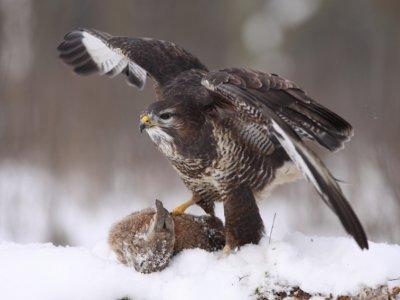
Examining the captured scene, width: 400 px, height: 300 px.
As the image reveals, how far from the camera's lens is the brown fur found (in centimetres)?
438

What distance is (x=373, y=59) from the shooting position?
31.6 feet

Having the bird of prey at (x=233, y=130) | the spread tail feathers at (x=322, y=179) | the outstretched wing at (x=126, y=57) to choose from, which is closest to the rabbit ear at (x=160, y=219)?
the bird of prey at (x=233, y=130)

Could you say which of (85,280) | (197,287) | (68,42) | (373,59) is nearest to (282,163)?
(197,287)

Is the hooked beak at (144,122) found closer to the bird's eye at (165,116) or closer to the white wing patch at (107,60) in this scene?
the bird's eye at (165,116)

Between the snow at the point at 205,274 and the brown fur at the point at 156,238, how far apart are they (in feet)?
0.32

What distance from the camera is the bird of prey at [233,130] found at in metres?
4.37

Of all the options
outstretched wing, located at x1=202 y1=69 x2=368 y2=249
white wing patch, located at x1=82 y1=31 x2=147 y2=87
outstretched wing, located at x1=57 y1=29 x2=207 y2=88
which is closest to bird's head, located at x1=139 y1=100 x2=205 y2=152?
outstretched wing, located at x1=202 y1=69 x2=368 y2=249

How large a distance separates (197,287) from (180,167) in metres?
1.11

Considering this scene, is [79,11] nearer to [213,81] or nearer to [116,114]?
[116,114]

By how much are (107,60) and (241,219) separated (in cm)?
202

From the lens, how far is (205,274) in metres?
4.18

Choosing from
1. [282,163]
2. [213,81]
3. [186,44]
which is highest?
[186,44]

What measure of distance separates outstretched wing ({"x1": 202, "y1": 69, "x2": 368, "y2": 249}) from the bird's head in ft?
0.62

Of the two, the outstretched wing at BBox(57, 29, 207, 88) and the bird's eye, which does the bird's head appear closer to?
the bird's eye
